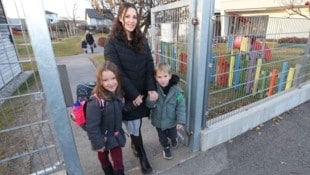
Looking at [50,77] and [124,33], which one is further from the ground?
[124,33]

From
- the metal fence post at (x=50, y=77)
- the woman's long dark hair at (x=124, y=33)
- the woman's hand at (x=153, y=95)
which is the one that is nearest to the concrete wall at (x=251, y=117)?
the woman's hand at (x=153, y=95)

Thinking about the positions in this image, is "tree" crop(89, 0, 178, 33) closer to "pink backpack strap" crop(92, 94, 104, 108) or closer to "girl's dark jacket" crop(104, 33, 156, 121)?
"girl's dark jacket" crop(104, 33, 156, 121)

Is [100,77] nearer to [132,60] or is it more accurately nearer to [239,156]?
[132,60]

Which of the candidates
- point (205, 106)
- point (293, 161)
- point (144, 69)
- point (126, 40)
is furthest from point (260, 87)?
point (126, 40)

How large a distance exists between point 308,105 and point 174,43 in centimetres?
320

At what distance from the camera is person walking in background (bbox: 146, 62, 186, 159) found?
254 centimetres

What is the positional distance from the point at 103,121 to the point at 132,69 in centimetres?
58

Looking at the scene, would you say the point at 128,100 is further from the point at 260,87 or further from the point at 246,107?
the point at 260,87

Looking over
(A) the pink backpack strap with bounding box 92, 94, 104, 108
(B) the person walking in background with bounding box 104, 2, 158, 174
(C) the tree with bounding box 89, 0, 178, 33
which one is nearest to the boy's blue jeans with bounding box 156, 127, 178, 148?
(B) the person walking in background with bounding box 104, 2, 158, 174

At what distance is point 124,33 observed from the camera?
7.28ft

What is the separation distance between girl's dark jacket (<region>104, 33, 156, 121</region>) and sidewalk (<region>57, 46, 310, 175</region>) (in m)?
0.74

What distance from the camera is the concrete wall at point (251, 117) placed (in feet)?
10.0

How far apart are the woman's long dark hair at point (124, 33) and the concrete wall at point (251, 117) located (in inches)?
55.2

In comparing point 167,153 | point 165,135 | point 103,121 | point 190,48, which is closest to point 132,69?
point 103,121
